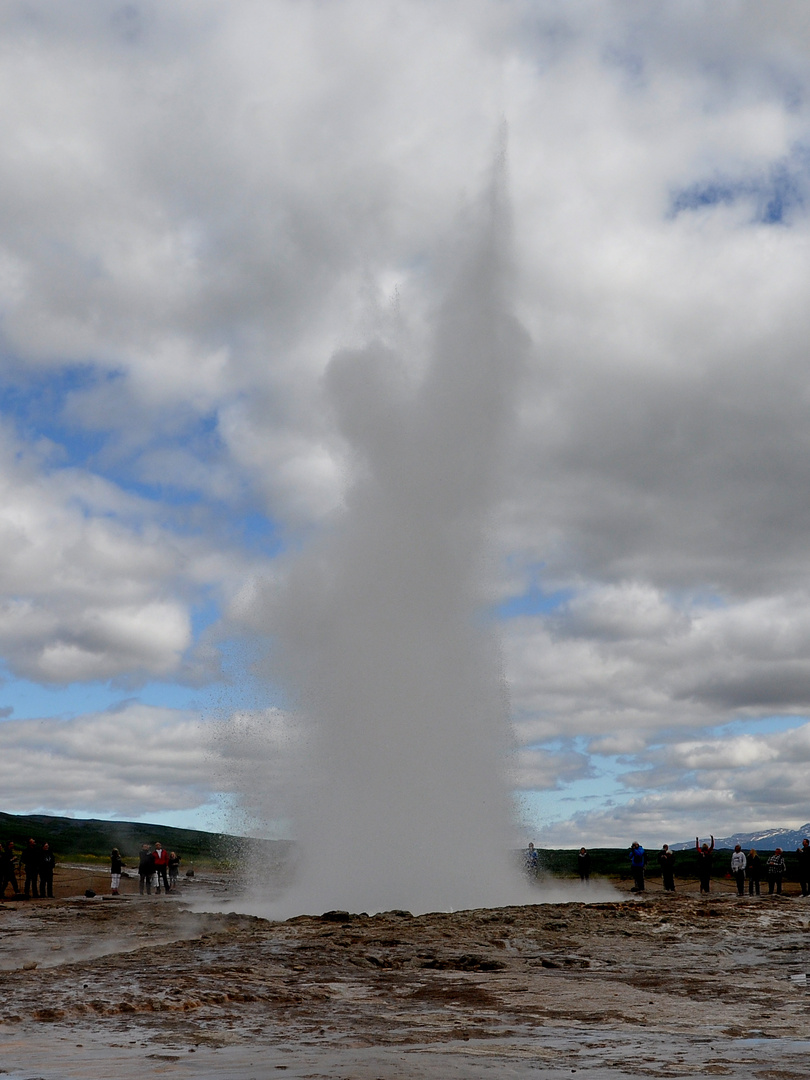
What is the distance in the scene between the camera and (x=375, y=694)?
1019 inches

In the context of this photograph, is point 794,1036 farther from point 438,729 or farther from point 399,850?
point 438,729

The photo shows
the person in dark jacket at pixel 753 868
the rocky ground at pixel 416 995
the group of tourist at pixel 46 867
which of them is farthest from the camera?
the group of tourist at pixel 46 867

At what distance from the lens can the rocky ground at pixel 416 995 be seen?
7.36m

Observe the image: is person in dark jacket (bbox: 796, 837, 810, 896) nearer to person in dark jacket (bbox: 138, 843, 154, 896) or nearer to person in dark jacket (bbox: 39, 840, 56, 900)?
person in dark jacket (bbox: 138, 843, 154, 896)

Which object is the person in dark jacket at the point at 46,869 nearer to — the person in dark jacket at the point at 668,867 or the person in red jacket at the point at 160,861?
the person in red jacket at the point at 160,861

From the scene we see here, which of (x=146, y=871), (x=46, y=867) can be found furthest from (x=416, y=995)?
(x=46, y=867)

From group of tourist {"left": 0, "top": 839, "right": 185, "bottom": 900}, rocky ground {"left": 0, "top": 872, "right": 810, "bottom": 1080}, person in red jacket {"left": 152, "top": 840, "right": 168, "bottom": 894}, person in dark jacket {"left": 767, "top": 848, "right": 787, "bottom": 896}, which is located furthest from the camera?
person in red jacket {"left": 152, "top": 840, "right": 168, "bottom": 894}

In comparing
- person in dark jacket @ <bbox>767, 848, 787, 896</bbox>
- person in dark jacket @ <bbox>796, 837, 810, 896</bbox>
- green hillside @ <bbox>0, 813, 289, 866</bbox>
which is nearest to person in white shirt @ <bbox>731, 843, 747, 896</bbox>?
person in dark jacket @ <bbox>767, 848, 787, 896</bbox>

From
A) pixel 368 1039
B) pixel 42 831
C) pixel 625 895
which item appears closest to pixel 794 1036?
pixel 368 1039

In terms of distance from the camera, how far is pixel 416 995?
450 inches

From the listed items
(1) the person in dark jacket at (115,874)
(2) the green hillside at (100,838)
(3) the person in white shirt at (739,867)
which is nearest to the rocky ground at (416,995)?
(3) the person in white shirt at (739,867)

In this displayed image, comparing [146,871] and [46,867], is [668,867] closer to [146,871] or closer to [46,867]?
[146,871]

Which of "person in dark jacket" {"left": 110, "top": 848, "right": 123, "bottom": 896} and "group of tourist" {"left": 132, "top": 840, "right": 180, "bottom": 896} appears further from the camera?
"group of tourist" {"left": 132, "top": 840, "right": 180, "bottom": 896}

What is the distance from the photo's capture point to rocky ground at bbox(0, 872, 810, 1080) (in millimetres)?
7363
